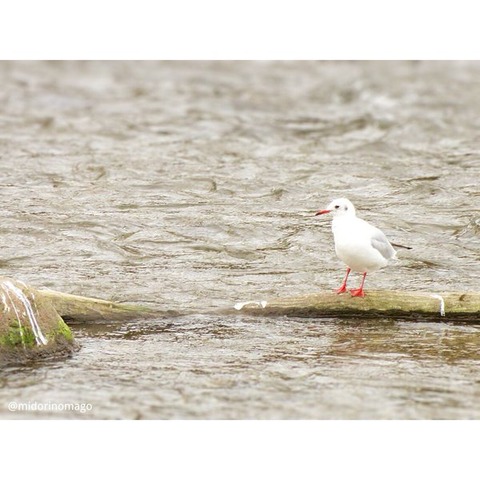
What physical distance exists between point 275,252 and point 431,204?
2.85m

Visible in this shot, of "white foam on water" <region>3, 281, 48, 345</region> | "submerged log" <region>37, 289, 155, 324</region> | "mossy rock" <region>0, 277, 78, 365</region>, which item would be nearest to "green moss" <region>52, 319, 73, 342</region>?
"mossy rock" <region>0, 277, 78, 365</region>

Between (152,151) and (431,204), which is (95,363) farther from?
(152,151)

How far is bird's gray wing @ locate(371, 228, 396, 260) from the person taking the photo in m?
8.91

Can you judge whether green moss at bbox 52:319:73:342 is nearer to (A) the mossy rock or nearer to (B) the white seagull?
(A) the mossy rock

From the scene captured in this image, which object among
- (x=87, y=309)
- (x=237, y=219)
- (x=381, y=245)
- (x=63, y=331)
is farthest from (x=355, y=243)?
(x=237, y=219)

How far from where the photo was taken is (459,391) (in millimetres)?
7066

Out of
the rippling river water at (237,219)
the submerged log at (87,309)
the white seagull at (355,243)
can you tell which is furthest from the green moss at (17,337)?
the white seagull at (355,243)

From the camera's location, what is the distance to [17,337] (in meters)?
7.49

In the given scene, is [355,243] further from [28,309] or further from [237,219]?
[237,219]

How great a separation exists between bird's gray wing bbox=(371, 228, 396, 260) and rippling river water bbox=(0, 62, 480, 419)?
2.27ft

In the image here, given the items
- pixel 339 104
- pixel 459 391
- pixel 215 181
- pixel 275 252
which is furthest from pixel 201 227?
pixel 339 104

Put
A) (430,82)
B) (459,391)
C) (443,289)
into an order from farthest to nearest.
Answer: (430,82)
(443,289)
(459,391)

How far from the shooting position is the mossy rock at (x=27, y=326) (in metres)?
7.46

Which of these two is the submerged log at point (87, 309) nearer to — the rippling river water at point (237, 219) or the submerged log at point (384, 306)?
the rippling river water at point (237, 219)
